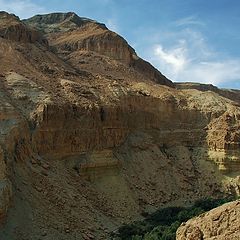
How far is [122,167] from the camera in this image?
124 ft

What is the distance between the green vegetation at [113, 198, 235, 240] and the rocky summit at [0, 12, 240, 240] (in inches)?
40.1

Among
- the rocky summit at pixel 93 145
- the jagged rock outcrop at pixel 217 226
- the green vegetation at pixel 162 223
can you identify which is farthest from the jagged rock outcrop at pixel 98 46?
the jagged rock outcrop at pixel 217 226

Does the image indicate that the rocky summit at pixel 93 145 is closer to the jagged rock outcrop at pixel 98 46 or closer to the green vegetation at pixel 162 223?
the green vegetation at pixel 162 223

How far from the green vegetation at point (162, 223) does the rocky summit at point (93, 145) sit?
1017 millimetres

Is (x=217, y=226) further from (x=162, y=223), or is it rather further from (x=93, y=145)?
(x=93, y=145)

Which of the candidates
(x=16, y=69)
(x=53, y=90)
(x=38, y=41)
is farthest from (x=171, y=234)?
(x=38, y=41)

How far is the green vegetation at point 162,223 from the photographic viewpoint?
1070 inches

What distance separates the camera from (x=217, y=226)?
13.2m

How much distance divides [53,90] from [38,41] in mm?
12995

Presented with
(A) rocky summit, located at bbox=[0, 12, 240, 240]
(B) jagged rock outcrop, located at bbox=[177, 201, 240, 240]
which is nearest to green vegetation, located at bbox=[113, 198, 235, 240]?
(A) rocky summit, located at bbox=[0, 12, 240, 240]

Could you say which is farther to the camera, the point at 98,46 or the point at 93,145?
the point at 98,46

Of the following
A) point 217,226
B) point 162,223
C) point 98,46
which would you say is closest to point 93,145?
point 162,223

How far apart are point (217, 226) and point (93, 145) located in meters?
23.9

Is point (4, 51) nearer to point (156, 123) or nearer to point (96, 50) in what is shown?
point (156, 123)
